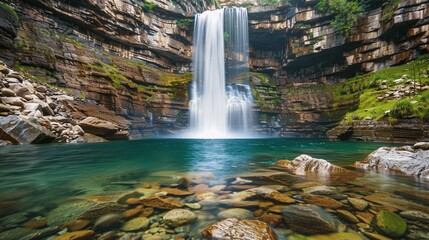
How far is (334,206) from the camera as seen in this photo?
3.04 metres

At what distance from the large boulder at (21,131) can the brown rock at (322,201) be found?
13.4m

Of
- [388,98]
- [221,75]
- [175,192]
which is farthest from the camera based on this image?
[221,75]

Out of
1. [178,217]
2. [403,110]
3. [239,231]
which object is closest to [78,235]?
[178,217]

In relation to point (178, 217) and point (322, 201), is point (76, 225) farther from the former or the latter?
point (322, 201)

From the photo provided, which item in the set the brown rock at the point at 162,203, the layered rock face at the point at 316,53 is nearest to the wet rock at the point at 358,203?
the brown rock at the point at 162,203

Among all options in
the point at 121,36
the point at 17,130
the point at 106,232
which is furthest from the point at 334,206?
the point at 121,36

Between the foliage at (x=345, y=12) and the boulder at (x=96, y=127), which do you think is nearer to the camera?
the boulder at (x=96, y=127)

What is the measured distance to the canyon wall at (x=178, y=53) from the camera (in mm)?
21391

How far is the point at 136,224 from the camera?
2475 millimetres

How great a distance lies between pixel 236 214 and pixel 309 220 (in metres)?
0.96

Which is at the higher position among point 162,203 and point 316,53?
point 316,53

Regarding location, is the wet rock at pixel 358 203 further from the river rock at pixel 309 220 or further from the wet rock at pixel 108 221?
the wet rock at pixel 108 221

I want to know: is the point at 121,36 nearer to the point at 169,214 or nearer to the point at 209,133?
the point at 209,133

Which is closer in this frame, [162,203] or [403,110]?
[162,203]
